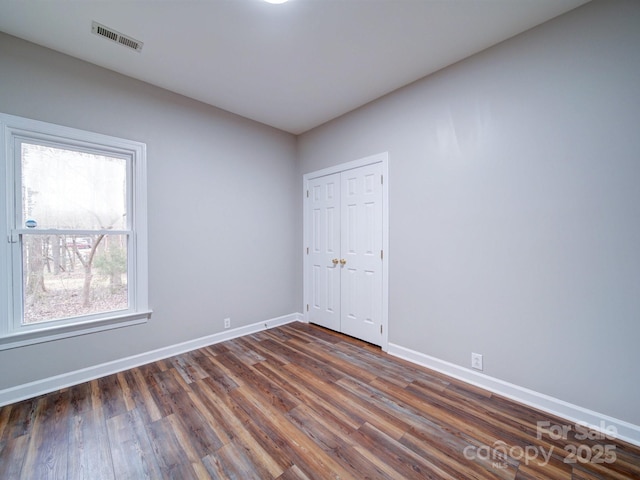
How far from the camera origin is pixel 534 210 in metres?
1.97

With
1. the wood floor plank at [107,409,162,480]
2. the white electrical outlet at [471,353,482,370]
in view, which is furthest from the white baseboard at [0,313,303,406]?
the white electrical outlet at [471,353,482,370]

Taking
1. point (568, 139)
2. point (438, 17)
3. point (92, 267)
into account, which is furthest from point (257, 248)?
point (568, 139)

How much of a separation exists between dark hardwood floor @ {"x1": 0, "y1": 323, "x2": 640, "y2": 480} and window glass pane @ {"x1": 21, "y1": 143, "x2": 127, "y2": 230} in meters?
1.47

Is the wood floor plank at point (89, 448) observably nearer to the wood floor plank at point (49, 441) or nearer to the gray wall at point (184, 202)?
the wood floor plank at point (49, 441)

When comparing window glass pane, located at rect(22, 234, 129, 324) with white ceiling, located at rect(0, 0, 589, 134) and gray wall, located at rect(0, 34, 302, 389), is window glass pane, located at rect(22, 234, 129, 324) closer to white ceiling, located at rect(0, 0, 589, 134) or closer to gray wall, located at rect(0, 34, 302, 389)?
gray wall, located at rect(0, 34, 302, 389)

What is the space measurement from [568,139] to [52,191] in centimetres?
414

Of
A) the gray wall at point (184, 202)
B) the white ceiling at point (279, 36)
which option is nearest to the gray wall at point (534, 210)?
the white ceiling at point (279, 36)

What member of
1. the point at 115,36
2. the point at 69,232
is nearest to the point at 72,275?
the point at 69,232

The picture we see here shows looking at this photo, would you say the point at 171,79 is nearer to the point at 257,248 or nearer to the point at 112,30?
the point at 112,30

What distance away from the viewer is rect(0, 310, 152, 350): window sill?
2.04 m

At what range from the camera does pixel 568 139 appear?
1835 millimetres

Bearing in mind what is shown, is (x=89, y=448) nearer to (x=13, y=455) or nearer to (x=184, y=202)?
(x=13, y=455)

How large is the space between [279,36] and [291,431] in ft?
9.59

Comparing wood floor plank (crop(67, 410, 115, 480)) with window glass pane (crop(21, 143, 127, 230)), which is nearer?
wood floor plank (crop(67, 410, 115, 480))
